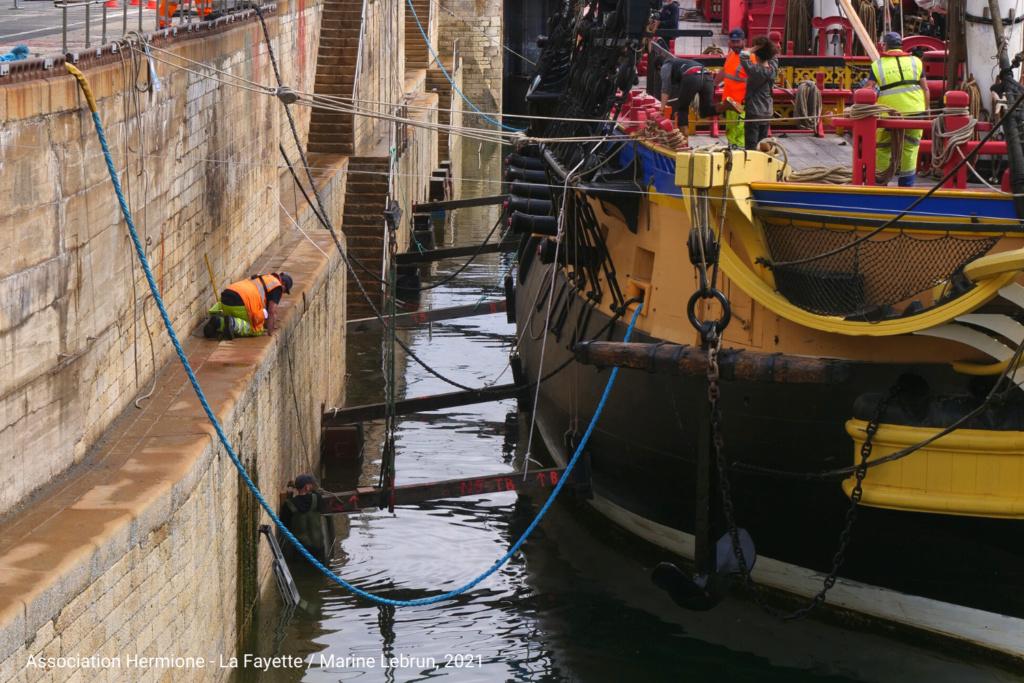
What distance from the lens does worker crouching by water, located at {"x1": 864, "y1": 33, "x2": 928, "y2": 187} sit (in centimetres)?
909

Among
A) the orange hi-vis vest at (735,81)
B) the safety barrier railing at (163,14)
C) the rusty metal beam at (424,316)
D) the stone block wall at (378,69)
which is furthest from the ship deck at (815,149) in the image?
the stone block wall at (378,69)

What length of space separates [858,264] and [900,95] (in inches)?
71.6

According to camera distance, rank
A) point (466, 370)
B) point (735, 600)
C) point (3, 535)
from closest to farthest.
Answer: point (3, 535) → point (735, 600) → point (466, 370)

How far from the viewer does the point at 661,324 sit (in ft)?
31.4

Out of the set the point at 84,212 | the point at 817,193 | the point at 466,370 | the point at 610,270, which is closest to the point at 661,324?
the point at 610,270

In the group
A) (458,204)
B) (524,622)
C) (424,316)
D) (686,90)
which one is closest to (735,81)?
(686,90)

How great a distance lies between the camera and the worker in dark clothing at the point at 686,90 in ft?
33.0

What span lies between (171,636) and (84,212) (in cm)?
246

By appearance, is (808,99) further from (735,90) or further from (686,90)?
(686,90)

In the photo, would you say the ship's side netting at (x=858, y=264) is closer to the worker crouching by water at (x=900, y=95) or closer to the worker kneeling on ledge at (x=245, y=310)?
the worker crouching by water at (x=900, y=95)

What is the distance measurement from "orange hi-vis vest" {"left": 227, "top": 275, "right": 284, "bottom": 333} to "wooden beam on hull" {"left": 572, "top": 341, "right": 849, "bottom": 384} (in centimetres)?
347

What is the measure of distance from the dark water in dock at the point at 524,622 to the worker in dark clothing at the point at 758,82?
12.1 feet

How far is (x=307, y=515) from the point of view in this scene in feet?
31.9

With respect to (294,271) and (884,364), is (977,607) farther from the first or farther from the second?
(294,271)
